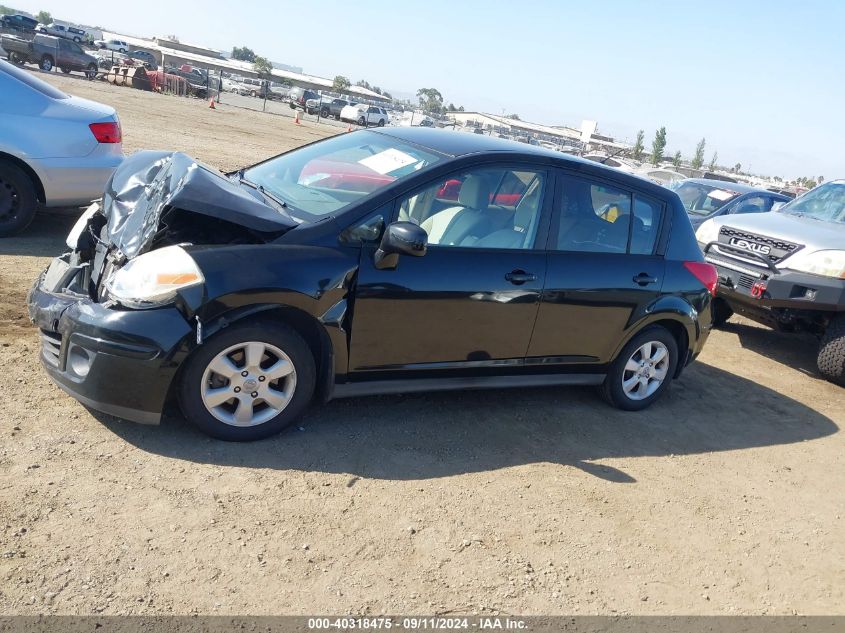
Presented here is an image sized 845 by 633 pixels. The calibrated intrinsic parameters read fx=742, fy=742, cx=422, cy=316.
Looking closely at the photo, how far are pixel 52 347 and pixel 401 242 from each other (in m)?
1.94

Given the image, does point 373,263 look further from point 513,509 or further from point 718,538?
point 718,538

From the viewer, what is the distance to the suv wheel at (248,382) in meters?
3.74

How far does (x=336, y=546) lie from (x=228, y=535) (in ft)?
1.56

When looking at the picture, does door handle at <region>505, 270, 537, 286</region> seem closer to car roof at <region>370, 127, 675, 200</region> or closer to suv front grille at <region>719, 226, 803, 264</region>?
car roof at <region>370, 127, 675, 200</region>

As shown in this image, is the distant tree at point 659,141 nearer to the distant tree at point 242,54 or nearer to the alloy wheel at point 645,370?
the alloy wheel at point 645,370

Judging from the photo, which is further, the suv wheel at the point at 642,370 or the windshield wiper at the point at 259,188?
the suv wheel at the point at 642,370

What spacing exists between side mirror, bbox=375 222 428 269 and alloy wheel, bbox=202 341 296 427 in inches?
29.9

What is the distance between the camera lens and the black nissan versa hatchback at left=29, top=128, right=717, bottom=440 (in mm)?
3688

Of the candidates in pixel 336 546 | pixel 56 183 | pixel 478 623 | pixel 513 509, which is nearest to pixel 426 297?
pixel 513 509

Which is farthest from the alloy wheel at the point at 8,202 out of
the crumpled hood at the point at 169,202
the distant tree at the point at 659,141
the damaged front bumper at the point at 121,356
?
the distant tree at the point at 659,141

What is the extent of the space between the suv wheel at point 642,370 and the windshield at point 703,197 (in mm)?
6882

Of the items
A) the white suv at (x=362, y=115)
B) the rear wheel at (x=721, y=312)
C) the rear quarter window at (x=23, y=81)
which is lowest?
the rear wheel at (x=721, y=312)

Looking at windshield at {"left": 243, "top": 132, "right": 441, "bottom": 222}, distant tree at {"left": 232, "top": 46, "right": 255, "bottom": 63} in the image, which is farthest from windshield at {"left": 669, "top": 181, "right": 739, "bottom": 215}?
distant tree at {"left": 232, "top": 46, "right": 255, "bottom": 63}

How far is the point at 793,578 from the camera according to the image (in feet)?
12.4
